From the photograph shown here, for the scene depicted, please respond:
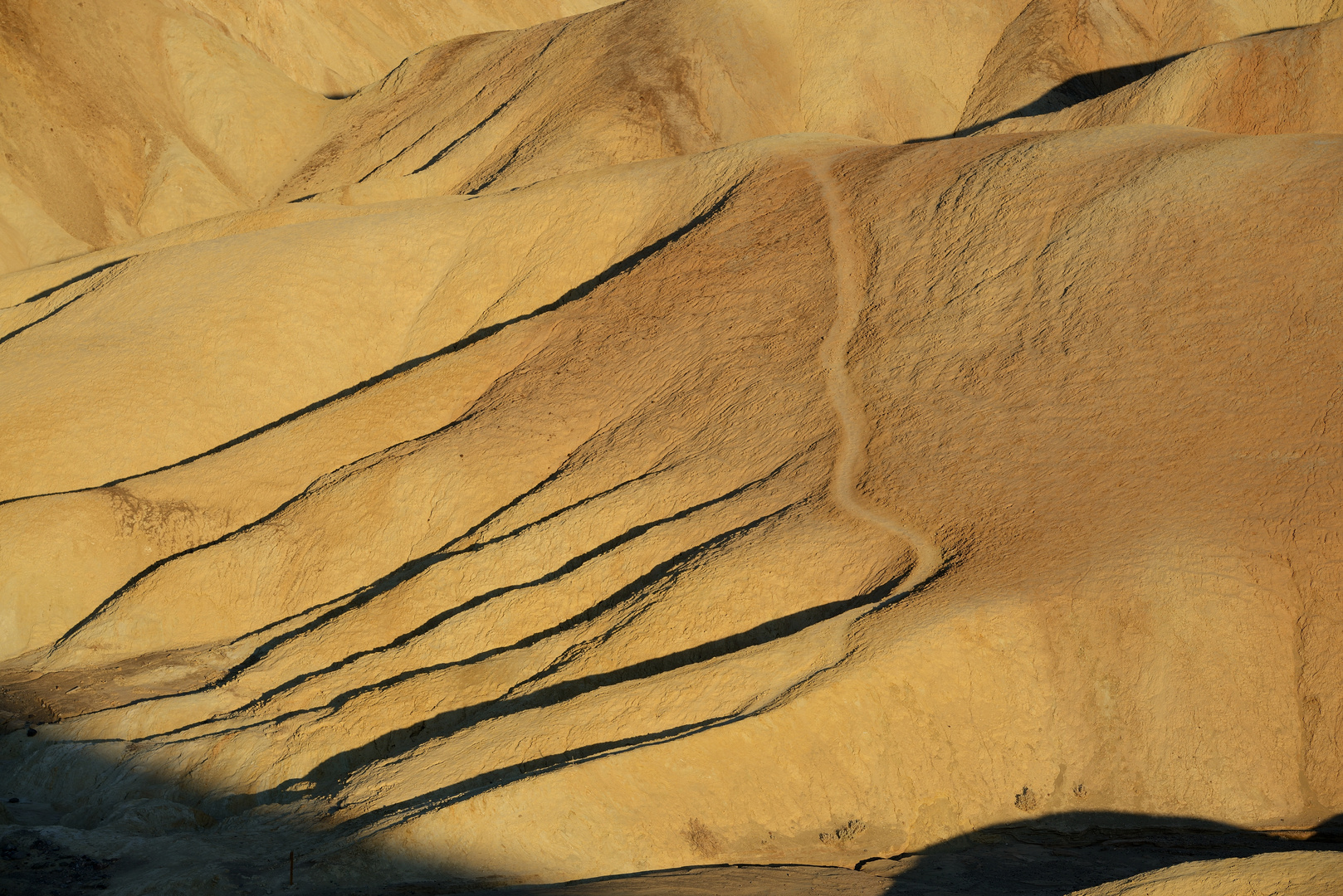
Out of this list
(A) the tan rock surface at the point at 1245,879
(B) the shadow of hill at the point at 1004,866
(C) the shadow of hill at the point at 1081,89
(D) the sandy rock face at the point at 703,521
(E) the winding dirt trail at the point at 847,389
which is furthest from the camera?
(C) the shadow of hill at the point at 1081,89

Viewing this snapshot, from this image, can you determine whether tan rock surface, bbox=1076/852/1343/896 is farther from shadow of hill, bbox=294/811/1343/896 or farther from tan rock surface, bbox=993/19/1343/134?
tan rock surface, bbox=993/19/1343/134

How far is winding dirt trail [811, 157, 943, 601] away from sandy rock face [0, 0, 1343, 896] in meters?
0.06

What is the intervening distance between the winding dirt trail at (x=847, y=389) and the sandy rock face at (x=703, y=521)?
0.19ft

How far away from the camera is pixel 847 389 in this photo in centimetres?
1175

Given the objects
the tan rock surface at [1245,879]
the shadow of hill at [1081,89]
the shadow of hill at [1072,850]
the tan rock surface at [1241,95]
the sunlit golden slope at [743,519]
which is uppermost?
the shadow of hill at [1081,89]

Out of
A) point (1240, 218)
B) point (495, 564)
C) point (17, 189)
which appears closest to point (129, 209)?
point (17, 189)

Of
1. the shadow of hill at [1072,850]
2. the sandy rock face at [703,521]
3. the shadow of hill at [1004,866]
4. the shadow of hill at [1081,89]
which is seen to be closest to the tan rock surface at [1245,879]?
the sandy rock face at [703,521]

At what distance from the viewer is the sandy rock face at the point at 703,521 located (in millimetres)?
8234

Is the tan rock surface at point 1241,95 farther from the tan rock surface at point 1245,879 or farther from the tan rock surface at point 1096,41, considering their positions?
the tan rock surface at point 1245,879

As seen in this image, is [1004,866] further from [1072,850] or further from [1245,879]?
[1245,879]

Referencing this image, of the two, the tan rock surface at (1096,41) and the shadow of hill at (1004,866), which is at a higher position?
the tan rock surface at (1096,41)

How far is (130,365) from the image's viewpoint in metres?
15.0

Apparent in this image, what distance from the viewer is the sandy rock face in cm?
823

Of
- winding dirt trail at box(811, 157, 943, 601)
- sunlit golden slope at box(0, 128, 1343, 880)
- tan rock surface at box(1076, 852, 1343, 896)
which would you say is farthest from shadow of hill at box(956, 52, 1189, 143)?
tan rock surface at box(1076, 852, 1343, 896)
